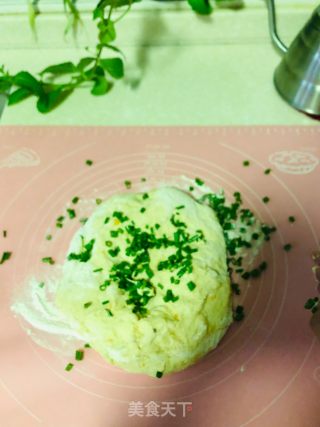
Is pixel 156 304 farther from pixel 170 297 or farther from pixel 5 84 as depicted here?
pixel 5 84

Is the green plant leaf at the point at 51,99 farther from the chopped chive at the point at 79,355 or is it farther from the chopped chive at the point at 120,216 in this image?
the chopped chive at the point at 79,355

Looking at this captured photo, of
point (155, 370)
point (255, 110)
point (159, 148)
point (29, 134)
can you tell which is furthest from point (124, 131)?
point (155, 370)

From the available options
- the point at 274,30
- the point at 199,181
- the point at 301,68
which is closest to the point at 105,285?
the point at 199,181

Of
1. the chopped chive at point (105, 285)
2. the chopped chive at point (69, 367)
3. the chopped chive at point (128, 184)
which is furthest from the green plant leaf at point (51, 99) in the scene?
the chopped chive at point (69, 367)

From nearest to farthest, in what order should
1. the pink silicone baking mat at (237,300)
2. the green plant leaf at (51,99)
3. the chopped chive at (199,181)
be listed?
1. the pink silicone baking mat at (237,300)
2. the chopped chive at (199,181)
3. the green plant leaf at (51,99)

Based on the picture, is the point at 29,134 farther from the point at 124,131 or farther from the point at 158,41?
the point at 158,41

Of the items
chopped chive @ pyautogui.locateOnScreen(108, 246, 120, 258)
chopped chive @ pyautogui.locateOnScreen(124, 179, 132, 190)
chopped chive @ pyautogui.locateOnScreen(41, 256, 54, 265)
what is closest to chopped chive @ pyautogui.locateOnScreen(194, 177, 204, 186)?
chopped chive @ pyautogui.locateOnScreen(124, 179, 132, 190)

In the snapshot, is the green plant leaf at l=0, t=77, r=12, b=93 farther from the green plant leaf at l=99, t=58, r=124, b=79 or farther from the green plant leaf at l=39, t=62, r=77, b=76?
the green plant leaf at l=99, t=58, r=124, b=79
